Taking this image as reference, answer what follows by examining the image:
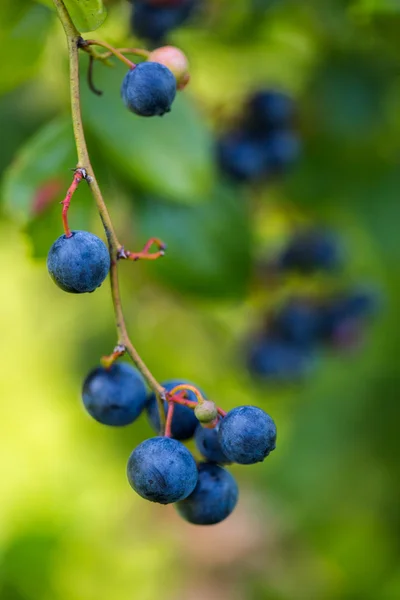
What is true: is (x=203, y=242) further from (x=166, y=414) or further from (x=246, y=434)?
(x=246, y=434)

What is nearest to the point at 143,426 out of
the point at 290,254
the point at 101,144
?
the point at 290,254

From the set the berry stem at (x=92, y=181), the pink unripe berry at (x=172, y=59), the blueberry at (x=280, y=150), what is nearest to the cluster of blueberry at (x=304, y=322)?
the blueberry at (x=280, y=150)

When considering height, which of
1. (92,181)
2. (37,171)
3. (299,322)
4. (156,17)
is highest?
(299,322)

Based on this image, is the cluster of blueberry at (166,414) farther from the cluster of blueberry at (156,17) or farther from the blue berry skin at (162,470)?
the cluster of blueberry at (156,17)

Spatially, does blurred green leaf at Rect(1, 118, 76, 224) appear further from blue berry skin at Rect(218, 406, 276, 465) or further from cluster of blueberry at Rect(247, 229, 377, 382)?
cluster of blueberry at Rect(247, 229, 377, 382)

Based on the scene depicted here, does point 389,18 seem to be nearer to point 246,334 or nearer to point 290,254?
point 290,254

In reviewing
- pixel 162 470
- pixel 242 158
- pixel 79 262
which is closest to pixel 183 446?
pixel 162 470
